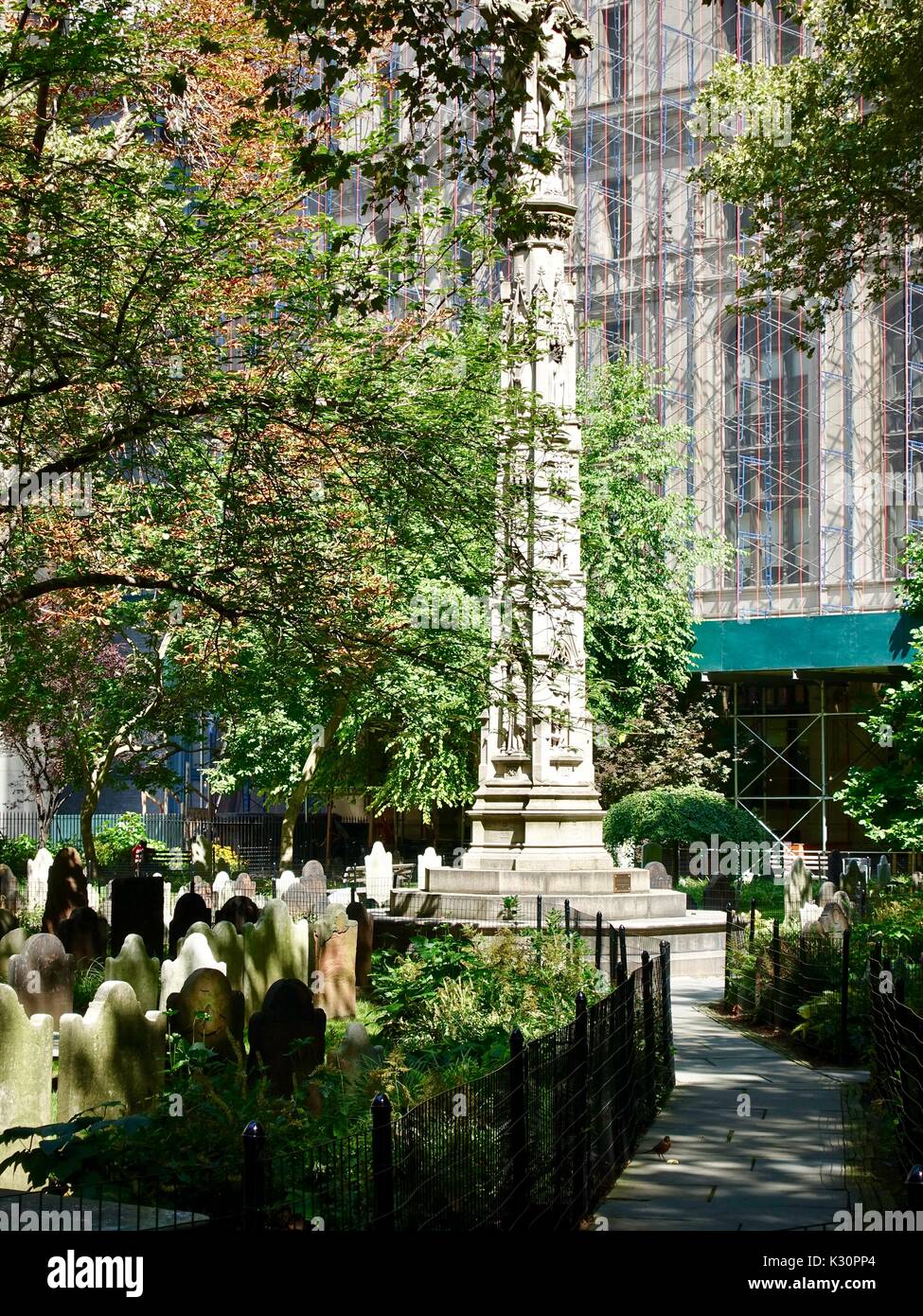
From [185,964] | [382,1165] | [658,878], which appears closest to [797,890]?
[658,878]

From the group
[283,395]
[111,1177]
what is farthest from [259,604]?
[111,1177]

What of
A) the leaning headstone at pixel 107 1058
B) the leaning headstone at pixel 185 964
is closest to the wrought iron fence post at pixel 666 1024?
the leaning headstone at pixel 185 964

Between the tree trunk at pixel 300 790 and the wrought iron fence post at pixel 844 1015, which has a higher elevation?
the tree trunk at pixel 300 790

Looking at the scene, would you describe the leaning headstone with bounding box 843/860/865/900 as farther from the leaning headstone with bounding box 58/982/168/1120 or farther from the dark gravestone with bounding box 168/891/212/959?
the leaning headstone with bounding box 58/982/168/1120

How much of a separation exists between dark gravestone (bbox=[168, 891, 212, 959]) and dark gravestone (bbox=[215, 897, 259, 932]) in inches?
7.6

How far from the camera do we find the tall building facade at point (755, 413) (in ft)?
129

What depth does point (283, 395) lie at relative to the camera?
10.2 metres

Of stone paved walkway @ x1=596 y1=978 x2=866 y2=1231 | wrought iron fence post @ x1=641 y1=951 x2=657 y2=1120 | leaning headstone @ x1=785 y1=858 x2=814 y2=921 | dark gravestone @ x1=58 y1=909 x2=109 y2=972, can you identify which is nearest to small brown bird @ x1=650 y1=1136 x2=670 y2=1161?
stone paved walkway @ x1=596 y1=978 x2=866 y2=1231

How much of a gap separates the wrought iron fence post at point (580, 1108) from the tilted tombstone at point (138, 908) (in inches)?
337

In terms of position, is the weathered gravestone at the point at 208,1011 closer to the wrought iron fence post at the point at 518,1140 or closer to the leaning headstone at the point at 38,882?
the wrought iron fence post at the point at 518,1140

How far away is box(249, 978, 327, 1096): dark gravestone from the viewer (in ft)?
25.7

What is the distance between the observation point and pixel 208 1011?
9.01m

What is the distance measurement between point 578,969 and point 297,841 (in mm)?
37377
